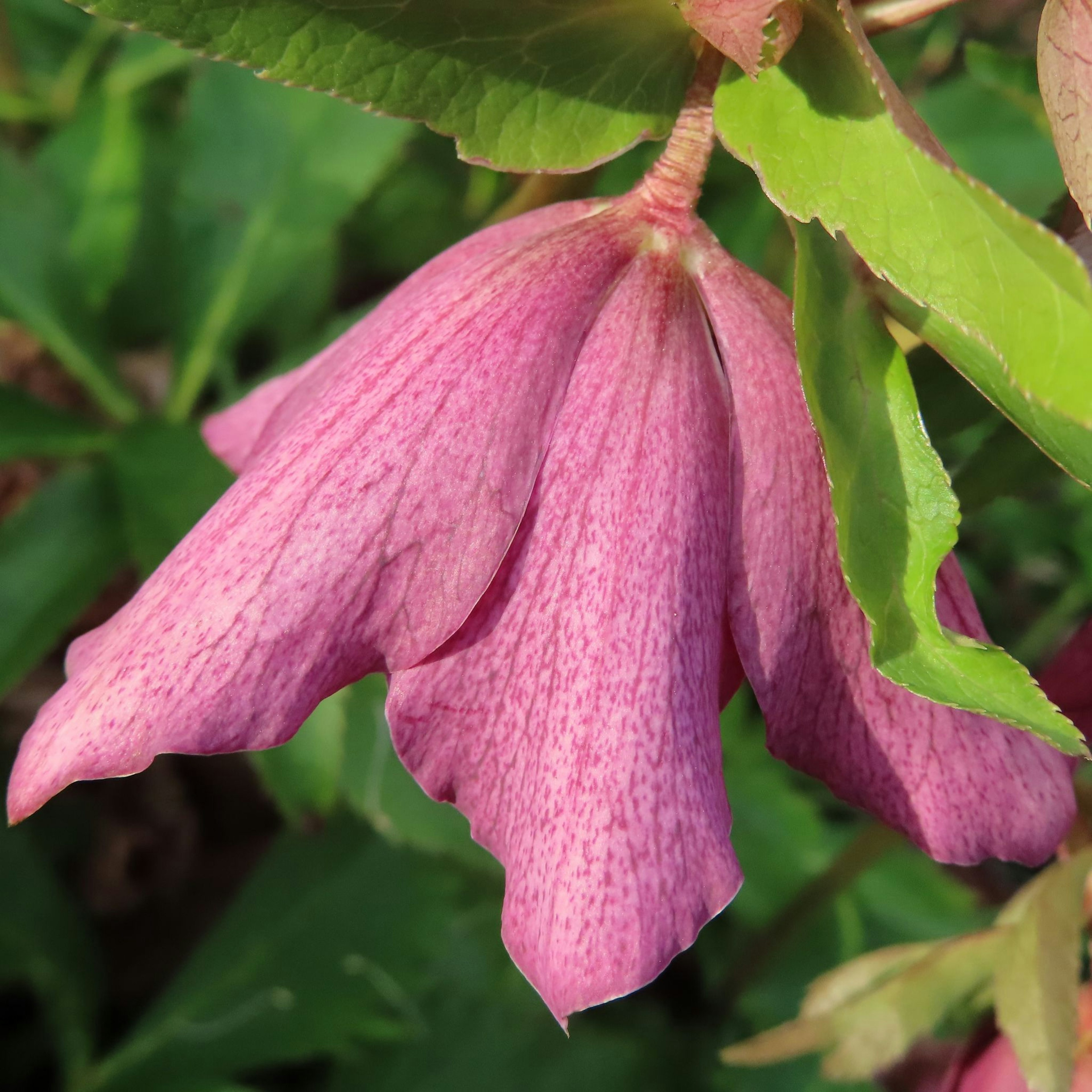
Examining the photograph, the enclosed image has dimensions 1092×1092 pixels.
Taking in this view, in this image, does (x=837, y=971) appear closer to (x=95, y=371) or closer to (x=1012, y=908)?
(x=1012, y=908)

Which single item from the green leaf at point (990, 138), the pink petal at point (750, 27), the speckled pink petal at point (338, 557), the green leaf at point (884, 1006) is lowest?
the green leaf at point (884, 1006)

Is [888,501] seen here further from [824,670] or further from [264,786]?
[264,786]

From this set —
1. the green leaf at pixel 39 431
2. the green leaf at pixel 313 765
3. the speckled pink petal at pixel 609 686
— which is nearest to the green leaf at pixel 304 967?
the green leaf at pixel 313 765

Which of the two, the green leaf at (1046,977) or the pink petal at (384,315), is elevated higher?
the pink petal at (384,315)

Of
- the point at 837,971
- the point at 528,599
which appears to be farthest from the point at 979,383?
the point at 837,971

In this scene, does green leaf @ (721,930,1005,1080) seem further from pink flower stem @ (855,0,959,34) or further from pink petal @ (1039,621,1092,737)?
pink flower stem @ (855,0,959,34)

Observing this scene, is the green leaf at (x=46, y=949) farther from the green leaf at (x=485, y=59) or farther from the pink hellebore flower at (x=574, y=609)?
the green leaf at (x=485, y=59)

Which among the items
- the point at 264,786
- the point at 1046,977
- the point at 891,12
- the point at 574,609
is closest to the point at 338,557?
the point at 574,609
